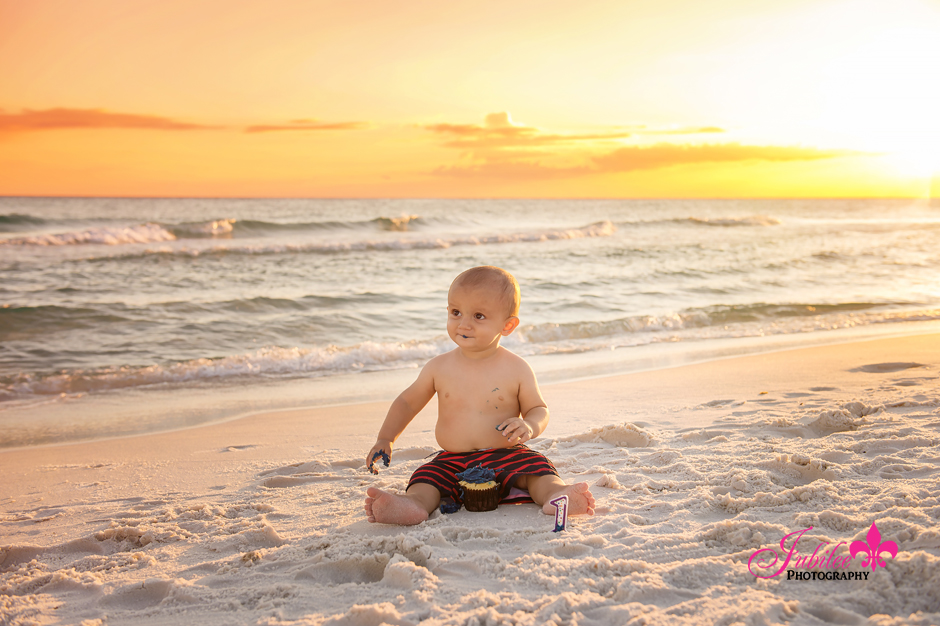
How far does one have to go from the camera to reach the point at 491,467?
2.72 m

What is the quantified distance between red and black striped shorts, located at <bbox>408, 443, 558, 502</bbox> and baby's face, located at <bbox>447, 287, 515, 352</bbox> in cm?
49

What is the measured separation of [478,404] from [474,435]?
0.14 meters

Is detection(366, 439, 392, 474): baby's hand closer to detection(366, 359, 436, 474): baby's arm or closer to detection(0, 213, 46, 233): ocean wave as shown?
detection(366, 359, 436, 474): baby's arm

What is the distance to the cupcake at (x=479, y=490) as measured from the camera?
2.62m

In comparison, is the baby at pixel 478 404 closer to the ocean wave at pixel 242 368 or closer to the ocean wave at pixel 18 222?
the ocean wave at pixel 242 368

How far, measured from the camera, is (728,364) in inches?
229

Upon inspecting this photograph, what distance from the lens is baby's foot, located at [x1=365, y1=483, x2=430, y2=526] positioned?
2379mm

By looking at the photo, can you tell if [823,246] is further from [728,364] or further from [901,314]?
[728,364]

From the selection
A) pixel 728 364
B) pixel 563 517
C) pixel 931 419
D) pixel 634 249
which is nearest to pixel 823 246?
pixel 634 249

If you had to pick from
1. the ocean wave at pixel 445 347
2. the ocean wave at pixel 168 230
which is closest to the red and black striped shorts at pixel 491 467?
the ocean wave at pixel 445 347

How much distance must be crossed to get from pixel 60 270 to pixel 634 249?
1402 centimetres

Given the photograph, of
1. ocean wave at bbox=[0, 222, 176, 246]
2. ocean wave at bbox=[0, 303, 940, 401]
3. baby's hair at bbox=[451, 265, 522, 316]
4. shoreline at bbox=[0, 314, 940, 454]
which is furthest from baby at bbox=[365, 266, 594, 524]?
ocean wave at bbox=[0, 222, 176, 246]

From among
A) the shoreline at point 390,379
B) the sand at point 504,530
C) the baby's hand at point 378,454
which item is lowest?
the shoreline at point 390,379

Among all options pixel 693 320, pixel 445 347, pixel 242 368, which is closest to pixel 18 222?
pixel 242 368
